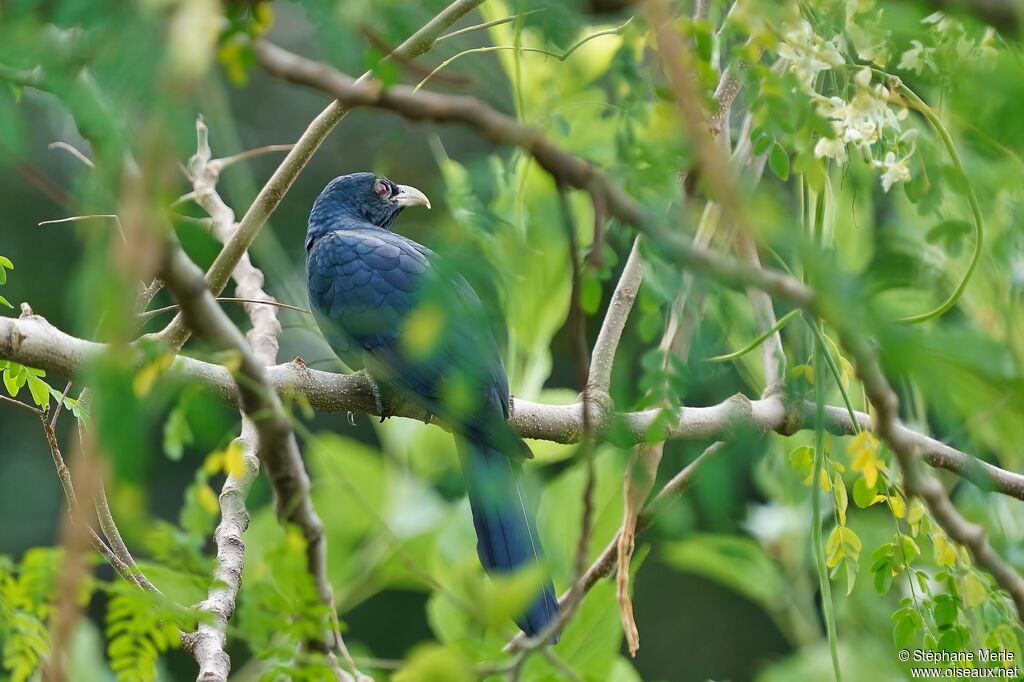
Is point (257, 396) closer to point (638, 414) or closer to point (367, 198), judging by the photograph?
point (638, 414)

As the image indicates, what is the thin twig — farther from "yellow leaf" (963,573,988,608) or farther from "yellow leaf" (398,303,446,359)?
"yellow leaf" (963,573,988,608)

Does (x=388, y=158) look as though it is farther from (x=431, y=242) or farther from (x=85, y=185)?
(x=85, y=185)

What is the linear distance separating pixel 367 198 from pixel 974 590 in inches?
118

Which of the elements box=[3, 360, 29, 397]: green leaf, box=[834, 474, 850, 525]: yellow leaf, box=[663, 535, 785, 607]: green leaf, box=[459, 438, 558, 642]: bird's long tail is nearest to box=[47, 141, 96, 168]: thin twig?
box=[3, 360, 29, 397]: green leaf

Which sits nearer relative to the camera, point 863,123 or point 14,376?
point 863,123

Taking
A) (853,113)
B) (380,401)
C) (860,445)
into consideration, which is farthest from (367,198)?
(860,445)

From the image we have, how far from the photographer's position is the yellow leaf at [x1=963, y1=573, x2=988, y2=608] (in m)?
2.23

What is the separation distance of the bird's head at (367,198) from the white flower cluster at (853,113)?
8.38 feet

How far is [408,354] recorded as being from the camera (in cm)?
191

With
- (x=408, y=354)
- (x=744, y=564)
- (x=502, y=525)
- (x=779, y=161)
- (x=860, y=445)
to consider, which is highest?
(x=779, y=161)

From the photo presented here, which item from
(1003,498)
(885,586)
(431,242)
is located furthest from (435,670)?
(1003,498)

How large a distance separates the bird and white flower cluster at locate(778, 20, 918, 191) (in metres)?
0.76

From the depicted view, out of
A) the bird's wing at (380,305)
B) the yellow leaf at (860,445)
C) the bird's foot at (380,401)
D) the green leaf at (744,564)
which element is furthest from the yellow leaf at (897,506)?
the green leaf at (744,564)

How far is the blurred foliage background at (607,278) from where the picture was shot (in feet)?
3.92
